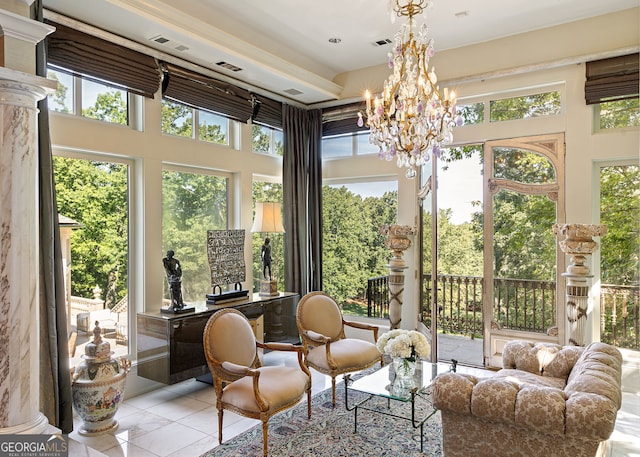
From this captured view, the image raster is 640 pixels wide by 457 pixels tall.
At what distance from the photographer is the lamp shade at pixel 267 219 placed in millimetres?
4828

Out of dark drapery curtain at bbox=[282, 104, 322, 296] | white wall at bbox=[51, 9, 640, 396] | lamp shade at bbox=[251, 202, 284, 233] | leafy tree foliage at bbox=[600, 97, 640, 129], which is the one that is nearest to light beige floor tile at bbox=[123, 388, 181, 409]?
Result: white wall at bbox=[51, 9, 640, 396]

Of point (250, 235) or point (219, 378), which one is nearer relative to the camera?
point (219, 378)

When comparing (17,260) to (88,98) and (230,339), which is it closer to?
(230,339)

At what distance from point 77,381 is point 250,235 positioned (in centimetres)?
251

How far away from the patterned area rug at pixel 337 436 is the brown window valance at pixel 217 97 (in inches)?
123

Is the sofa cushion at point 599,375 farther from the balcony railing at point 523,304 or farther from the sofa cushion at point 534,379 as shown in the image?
the balcony railing at point 523,304

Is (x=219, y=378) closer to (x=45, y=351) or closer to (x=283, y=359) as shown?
(x=45, y=351)

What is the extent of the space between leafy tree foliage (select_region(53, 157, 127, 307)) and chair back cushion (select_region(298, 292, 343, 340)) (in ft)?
5.60

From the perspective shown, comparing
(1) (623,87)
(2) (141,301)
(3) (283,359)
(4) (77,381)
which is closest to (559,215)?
(1) (623,87)

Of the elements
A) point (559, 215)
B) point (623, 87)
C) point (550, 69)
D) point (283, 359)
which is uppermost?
point (550, 69)

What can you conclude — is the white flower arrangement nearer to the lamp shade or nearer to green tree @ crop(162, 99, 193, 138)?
the lamp shade

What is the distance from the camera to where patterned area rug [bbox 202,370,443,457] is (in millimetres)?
2982

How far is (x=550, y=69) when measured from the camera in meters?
4.43

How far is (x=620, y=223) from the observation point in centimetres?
419
